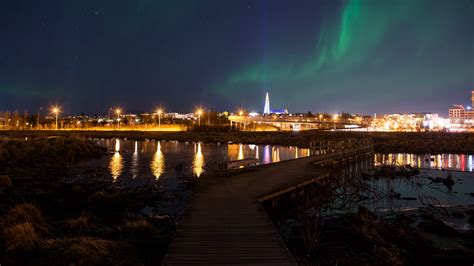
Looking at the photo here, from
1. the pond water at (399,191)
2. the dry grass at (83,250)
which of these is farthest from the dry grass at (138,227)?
the pond water at (399,191)

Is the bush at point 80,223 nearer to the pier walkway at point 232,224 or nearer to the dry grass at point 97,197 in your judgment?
the pier walkway at point 232,224

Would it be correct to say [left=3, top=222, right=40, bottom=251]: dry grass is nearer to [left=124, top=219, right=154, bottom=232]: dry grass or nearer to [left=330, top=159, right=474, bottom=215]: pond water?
[left=124, top=219, right=154, bottom=232]: dry grass

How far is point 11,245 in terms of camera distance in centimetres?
909

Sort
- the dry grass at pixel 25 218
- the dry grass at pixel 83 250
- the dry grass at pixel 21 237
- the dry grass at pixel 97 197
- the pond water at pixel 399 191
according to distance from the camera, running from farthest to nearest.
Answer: the pond water at pixel 399 191
the dry grass at pixel 97 197
the dry grass at pixel 25 218
the dry grass at pixel 21 237
the dry grass at pixel 83 250

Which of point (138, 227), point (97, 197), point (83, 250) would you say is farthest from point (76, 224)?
point (97, 197)

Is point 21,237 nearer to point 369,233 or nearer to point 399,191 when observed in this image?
point 369,233

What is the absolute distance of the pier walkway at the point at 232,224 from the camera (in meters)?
7.87

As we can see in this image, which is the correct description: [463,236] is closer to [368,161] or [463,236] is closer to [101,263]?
[101,263]

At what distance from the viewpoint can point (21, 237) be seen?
9.35 meters

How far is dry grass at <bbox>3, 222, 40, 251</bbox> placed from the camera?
9062 millimetres

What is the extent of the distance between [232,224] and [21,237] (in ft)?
18.1

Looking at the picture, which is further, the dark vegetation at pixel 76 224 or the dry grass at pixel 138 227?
the dry grass at pixel 138 227

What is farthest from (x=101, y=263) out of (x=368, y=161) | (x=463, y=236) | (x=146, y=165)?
(x=368, y=161)

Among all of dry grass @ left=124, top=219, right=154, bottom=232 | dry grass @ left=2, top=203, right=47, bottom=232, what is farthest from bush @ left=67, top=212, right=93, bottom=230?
dry grass @ left=124, top=219, right=154, bottom=232
